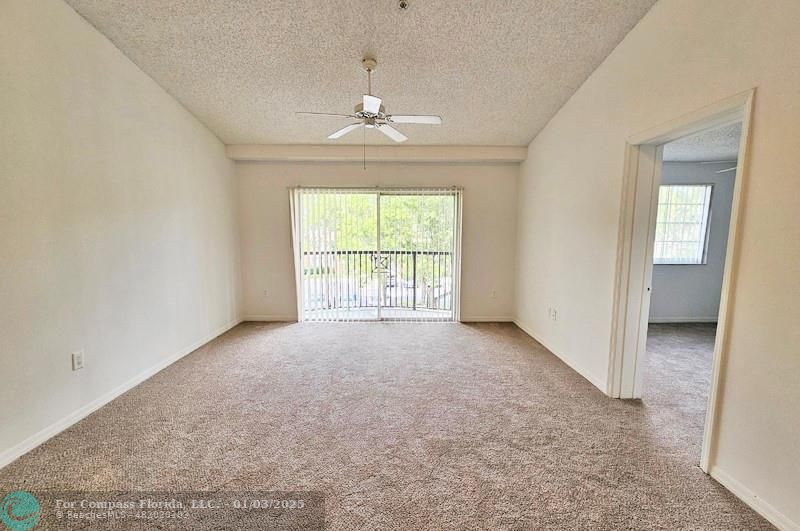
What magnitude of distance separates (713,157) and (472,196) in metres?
3.21

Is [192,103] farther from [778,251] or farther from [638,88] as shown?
[778,251]

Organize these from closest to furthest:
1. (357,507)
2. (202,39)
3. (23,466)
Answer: (357,507) < (23,466) < (202,39)

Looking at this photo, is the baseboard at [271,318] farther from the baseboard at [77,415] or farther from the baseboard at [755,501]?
the baseboard at [755,501]

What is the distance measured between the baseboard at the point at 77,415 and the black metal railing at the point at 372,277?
1757 millimetres

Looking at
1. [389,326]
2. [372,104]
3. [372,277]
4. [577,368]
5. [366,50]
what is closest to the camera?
[372,104]

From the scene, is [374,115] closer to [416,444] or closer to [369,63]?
[369,63]

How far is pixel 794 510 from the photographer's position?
1.29m

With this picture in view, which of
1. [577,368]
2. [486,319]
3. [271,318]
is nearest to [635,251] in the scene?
[577,368]

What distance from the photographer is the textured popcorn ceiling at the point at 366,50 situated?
2137 mm

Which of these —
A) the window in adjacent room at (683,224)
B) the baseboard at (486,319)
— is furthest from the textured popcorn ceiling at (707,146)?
the baseboard at (486,319)

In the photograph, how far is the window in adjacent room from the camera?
4.43 metres

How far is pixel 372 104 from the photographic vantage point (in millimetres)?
2209

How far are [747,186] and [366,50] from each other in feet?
8.38

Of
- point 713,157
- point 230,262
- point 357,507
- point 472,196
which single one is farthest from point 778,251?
point 230,262
